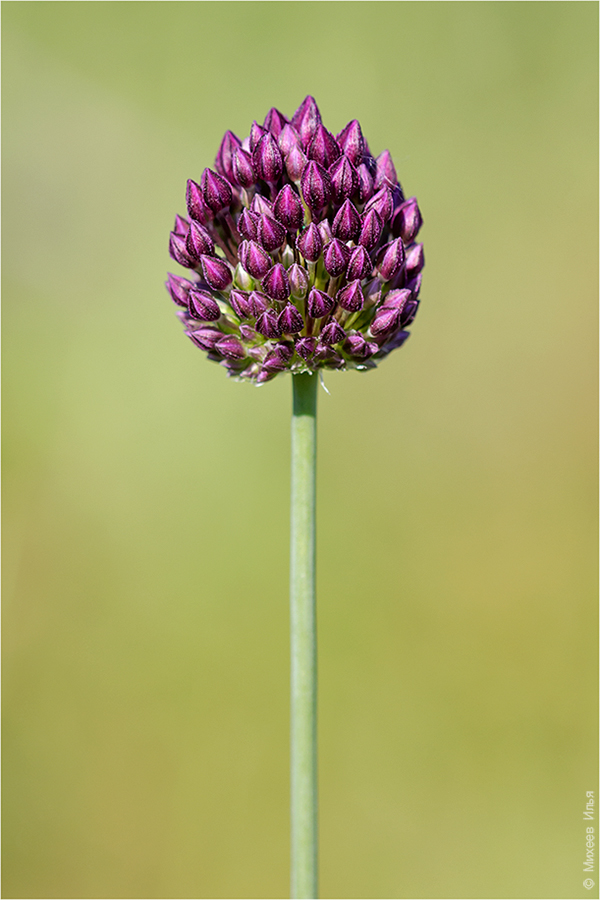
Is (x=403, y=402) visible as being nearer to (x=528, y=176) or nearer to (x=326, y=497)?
(x=326, y=497)

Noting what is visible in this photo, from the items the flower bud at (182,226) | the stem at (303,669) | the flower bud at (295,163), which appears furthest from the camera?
the flower bud at (182,226)

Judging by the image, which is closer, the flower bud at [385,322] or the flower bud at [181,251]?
the flower bud at [385,322]

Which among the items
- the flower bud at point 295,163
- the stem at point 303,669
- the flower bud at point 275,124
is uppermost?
the flower bud at point 275,124

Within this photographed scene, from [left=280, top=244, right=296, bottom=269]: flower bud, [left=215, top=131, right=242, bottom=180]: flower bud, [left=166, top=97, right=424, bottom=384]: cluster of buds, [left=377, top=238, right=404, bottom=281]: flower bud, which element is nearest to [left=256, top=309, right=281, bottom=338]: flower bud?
[left=166, top=97, right=424, bottom=384]: cluster of buds

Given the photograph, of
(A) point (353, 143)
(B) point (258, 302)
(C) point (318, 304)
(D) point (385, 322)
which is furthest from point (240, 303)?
(A) point (353, 143)

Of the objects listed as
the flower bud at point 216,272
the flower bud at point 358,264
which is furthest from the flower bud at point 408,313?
the flower bud at point 216,272

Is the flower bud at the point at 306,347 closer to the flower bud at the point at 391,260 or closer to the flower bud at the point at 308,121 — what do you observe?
the flower bud at the point at 391,260
